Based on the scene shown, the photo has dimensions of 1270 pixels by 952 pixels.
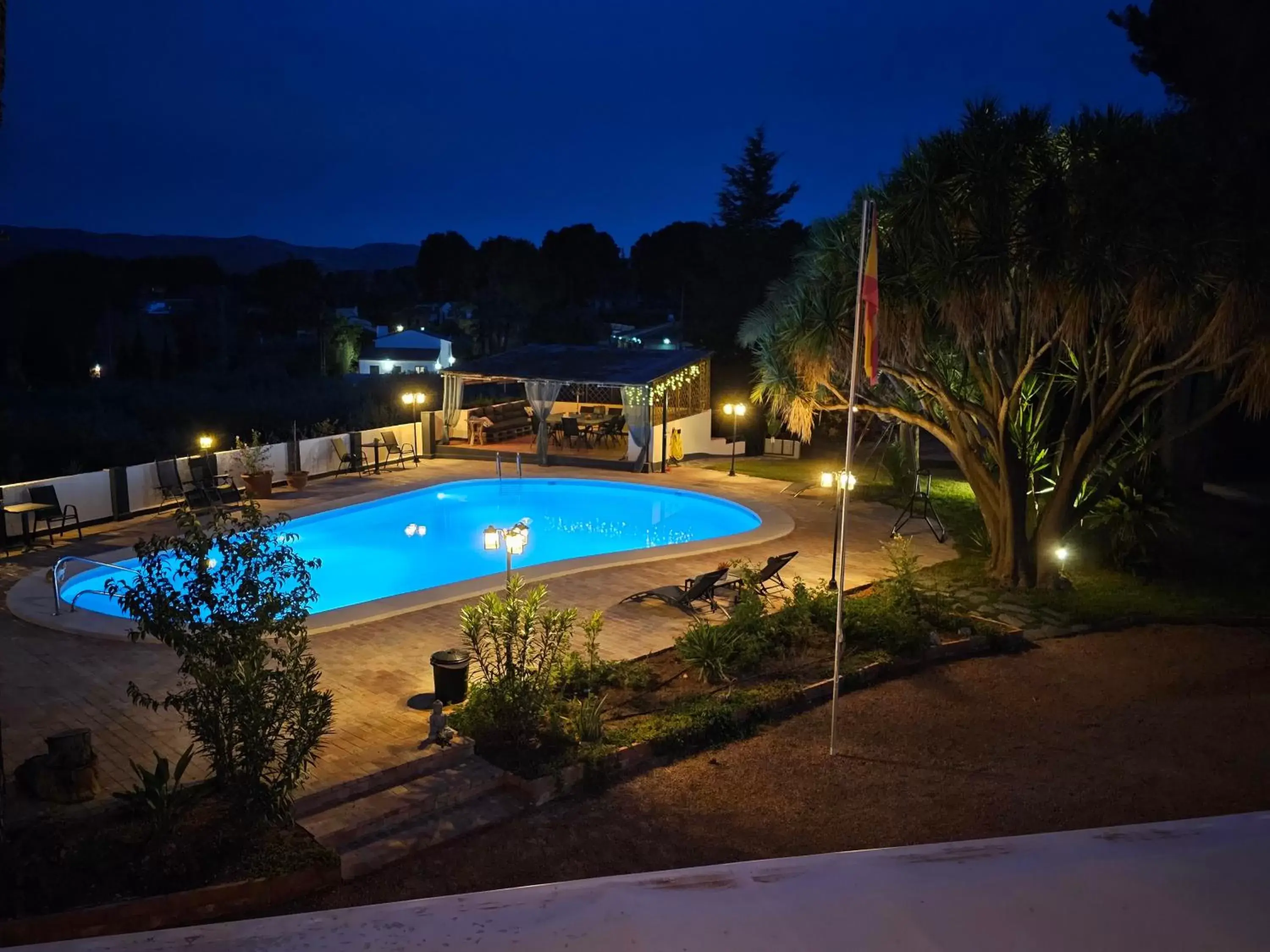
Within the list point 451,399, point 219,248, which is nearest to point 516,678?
point 451,399

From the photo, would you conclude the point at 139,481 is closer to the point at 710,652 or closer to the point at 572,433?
the point at 572,433

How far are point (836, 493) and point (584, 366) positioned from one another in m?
8.11

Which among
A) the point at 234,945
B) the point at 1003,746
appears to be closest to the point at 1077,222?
the point at 1003,746

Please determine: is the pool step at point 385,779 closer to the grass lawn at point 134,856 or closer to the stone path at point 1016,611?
the grass lawn at point 134,856

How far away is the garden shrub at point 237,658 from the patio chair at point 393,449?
14210 millimetres

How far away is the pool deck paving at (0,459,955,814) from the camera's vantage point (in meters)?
6.73

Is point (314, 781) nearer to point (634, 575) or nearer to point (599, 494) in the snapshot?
point (634, 575)

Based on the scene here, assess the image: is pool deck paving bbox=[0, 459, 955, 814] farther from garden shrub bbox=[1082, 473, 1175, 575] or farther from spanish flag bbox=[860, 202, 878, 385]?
spanish flag bbox=[860, 202, 878, 385]

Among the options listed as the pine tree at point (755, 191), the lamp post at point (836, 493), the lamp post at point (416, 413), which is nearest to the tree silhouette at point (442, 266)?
the pine tree at point (755, 191)

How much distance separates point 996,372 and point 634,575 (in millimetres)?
5034

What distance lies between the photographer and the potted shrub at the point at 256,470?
51.5ft

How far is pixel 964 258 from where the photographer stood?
1002 centimetres

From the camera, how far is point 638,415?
1997cm

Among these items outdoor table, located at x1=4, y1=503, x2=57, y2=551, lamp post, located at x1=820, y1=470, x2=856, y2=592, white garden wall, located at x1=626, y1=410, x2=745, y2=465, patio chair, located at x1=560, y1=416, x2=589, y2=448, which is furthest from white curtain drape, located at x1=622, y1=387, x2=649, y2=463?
outdoor table, located at x1=4, y1=503, x2=57, y2=551
